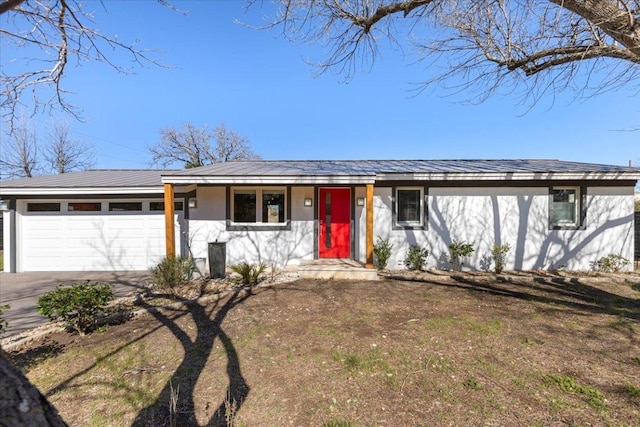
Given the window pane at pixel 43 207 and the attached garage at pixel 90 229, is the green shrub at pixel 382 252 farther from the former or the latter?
the window pane at pixel 43 207

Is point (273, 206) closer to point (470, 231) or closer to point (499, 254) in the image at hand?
point (470, 231)

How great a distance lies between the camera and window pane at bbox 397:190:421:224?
8016mm

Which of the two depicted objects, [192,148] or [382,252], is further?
[192,148]

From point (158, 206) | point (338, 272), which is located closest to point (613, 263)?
point (338, 272)

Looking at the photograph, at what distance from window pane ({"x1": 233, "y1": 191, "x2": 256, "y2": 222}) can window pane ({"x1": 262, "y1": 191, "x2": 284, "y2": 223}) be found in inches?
12.8

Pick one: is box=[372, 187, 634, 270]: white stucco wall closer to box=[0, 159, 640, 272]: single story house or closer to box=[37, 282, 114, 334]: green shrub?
box=[0, 159, 640, 272]: single story house

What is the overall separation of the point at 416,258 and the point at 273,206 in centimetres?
431

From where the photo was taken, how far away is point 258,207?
8.23m

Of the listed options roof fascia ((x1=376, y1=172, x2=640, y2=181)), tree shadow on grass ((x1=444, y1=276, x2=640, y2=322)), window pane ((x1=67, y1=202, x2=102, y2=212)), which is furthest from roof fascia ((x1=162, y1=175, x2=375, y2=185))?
window pane ((x1=67, y1=202, x2=102, y2=212))

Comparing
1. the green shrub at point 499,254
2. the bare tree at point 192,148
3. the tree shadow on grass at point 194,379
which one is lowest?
the tree shadow on grass at point 194,379

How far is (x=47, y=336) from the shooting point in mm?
4027

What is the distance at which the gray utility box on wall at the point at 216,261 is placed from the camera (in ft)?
23.3

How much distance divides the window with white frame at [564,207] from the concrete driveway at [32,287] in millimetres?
11037

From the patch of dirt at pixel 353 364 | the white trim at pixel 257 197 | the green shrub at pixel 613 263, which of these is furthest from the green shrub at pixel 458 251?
the white trim at pixel 257 197
